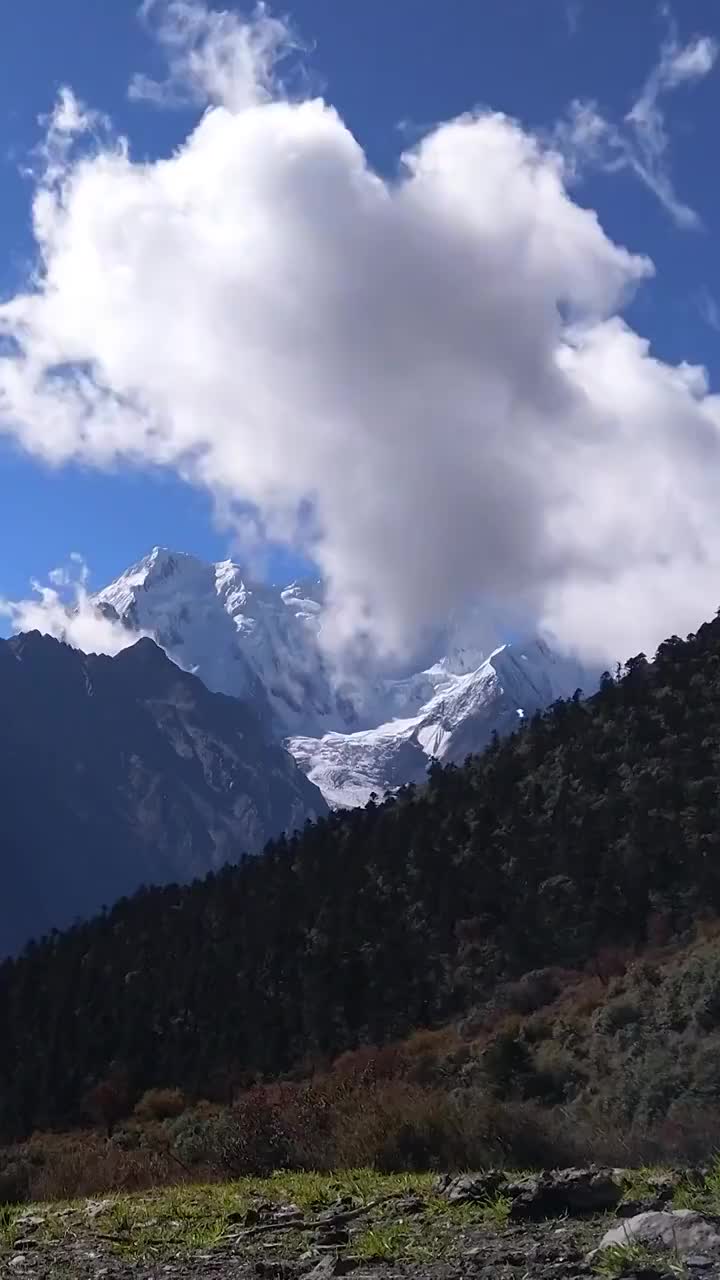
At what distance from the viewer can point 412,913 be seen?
59250 mm

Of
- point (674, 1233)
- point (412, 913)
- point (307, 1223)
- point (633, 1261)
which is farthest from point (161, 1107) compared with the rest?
point (412, 913)

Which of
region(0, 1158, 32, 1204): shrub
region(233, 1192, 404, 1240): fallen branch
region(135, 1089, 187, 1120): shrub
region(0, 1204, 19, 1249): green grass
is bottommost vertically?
region(233, 1192, 404, 1240): fallen branch

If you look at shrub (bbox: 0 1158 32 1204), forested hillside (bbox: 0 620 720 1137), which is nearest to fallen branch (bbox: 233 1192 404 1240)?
shrub (bbox: 0 1158 32 1204)

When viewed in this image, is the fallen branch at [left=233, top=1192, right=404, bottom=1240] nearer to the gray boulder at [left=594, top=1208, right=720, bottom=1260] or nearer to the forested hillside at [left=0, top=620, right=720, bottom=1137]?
the gray boulder at [left=594, top=1208, right=720, bottom=1260]

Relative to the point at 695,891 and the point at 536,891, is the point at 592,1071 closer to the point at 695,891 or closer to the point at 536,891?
the point at 695,891

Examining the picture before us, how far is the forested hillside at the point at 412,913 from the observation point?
156ft

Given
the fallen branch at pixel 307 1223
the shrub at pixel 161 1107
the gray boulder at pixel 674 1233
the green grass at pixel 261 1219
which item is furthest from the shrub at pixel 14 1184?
the shrub at pixel 161 1107

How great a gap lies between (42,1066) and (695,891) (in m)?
44.3

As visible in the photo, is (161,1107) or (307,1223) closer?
(307,1223)

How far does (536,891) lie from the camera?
173ft

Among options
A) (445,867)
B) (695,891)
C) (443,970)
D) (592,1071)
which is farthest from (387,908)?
(592,1071)

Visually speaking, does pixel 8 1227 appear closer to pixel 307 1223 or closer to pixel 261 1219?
pixel 261 1219

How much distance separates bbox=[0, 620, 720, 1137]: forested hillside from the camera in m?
47.5

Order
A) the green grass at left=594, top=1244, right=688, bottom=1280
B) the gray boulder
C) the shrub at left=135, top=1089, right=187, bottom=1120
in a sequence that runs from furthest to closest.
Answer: the shrub at left=135, top=1089, right=187, bottom=1120, the gray boulder, the green grass at left=594, top=1244, right=688, bottom=1280
